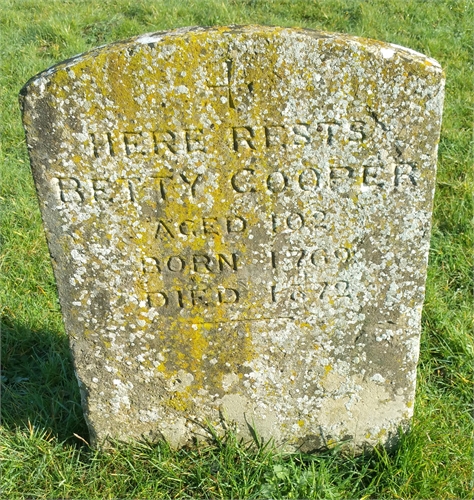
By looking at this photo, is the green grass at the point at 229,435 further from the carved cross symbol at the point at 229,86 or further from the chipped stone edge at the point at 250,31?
the chipped stone edge at the point at 250,31

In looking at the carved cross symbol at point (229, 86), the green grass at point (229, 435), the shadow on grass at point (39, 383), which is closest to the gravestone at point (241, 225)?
the carved cross symbol at point (229, 86)

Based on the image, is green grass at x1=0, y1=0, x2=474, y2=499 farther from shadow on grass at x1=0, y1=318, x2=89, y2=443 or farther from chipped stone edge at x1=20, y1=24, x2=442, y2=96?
chipped stone edge at x1=20, y1=24, x2=442, y2=96

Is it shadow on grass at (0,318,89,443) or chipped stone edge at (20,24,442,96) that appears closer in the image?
chipped stone edge at (20,24,442,96)

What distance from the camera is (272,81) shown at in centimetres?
211

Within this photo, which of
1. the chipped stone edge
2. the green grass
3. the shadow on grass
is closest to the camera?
the chipped stone edge

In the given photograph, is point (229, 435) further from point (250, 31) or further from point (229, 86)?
point (250, 31)

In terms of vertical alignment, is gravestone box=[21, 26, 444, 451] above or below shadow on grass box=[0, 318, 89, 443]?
above

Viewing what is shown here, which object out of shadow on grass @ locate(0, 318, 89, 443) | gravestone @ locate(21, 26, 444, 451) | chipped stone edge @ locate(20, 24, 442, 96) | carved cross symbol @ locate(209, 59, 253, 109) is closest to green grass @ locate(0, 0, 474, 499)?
shadow on grass @ locate(0, 318, 89, 443)

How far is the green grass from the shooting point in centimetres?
270

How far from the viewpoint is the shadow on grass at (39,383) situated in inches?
119

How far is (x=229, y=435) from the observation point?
2.83 metres

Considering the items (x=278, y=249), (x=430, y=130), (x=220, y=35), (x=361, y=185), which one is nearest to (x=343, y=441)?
(x=278, y=249)

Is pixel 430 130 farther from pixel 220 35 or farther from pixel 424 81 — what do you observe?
pixel 220 35

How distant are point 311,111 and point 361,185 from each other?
0.34 metres
